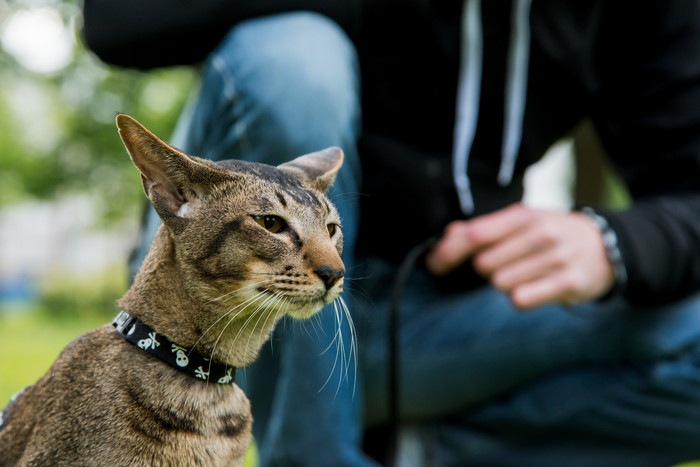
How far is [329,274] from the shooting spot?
0.60 meters

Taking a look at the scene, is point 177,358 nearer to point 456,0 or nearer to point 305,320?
point 305,320

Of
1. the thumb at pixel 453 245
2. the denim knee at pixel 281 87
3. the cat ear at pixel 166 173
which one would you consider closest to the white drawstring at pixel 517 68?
the thumb at pixel 453 245

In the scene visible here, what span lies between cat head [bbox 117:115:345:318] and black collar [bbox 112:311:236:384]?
56mm

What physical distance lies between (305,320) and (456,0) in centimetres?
206

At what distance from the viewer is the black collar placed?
58 centimetres

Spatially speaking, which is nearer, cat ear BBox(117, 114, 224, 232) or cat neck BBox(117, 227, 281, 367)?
cat ear BBox(117, 114, 224, 232)

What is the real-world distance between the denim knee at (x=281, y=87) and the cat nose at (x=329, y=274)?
10.7 inches

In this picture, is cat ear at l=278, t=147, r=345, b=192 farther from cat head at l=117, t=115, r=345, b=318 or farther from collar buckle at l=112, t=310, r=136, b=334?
collar buckle at l=112, t=310, r=136, b=334

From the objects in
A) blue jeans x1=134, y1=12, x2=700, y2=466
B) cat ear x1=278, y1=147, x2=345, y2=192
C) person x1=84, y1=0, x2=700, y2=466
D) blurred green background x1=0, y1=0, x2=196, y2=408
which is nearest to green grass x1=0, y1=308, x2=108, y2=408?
blurred green background x1=0, y1=0, x2=196, y2=408

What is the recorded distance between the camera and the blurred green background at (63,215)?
0.69 m

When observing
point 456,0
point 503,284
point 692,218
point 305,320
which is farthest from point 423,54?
point 305,320

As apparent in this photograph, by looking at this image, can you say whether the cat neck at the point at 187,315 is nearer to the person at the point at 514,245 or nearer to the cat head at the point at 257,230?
the cat head at the point at 257,230

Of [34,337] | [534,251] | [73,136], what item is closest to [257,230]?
[34,337]

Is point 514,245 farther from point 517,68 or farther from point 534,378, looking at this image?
point 534,378
